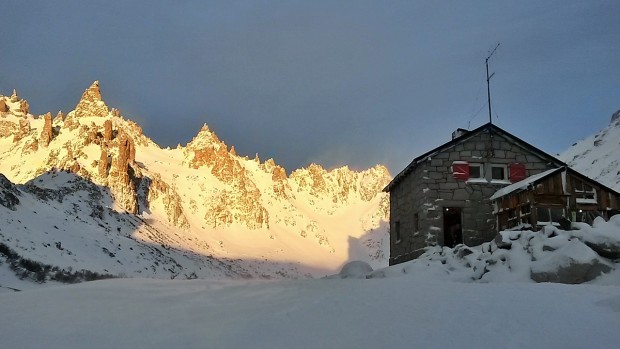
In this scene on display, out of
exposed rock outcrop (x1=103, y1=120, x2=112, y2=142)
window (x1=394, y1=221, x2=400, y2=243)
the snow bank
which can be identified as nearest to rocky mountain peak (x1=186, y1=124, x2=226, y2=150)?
exposed rock outcrop (x1=103, y1=120, x2=112, y2=142)

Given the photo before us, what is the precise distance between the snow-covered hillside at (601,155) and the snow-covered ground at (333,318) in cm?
8704

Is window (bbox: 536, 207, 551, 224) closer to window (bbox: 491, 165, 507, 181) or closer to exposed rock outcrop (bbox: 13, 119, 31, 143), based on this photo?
window (bbox: 491, 165, 507, 181)

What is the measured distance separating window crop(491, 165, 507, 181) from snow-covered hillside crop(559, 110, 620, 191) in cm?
7119

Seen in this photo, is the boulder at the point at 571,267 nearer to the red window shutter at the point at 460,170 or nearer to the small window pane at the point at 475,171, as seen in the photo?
the red window shutter at the point at 460,170

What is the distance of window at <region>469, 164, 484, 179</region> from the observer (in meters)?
21.3

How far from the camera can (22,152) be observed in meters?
78.6

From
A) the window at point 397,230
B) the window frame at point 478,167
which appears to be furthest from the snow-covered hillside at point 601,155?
the window frame at point 478,167

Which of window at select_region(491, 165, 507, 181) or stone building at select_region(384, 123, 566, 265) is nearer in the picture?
stone building at select_region(384, 123, 566, 265)

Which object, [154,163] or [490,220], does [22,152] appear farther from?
[490,220]

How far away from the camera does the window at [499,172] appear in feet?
70.7

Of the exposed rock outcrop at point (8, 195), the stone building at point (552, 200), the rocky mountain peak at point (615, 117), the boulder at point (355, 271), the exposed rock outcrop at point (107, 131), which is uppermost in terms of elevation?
the rocky mountain peak at point (615, 117)

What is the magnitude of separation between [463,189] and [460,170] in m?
0.89

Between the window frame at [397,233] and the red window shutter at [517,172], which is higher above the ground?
the red window shutter at [517,172]

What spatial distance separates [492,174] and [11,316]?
19743mm
